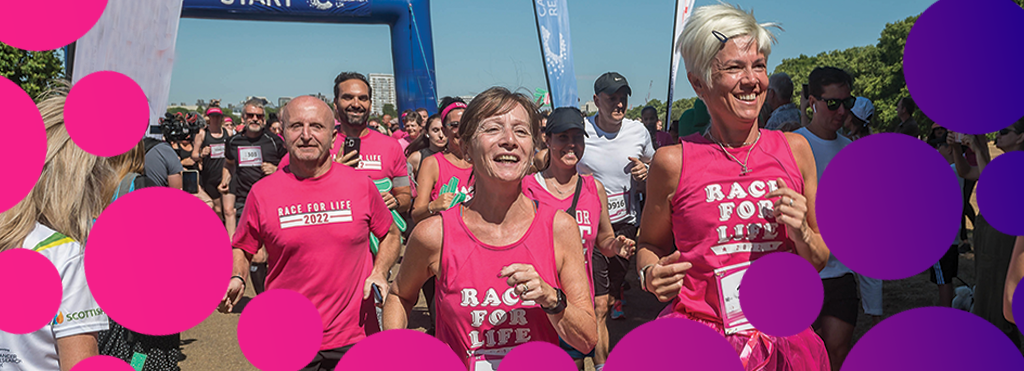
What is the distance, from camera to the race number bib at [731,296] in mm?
1843

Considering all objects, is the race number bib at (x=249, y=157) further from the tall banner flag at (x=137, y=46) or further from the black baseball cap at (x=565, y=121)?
the tall banner flag at (x=137, y=46)

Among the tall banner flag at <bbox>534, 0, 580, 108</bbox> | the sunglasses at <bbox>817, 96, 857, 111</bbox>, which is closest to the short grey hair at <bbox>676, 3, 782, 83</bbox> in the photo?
the sunglasses at <bbox>817, 96, 857, 111</bbox>

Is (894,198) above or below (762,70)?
below

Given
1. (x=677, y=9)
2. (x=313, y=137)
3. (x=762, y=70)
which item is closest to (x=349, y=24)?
(x=677, y=9)

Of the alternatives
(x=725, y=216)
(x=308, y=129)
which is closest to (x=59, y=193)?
(x=308, y=129)

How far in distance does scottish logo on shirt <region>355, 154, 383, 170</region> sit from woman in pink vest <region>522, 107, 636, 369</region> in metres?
1.20

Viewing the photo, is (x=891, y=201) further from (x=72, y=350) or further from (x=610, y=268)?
(x=610, y=268)

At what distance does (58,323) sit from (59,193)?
38 cm

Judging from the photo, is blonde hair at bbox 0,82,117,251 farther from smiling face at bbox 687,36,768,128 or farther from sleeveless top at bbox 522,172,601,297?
sleeveless top at bbox 522,172,601,297

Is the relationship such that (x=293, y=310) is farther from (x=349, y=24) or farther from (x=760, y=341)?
(x=349, y=24)

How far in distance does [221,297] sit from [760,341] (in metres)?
1.89

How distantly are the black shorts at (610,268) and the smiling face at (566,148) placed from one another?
73cm

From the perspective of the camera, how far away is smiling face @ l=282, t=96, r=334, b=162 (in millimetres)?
2820

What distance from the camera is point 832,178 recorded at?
1846 mm
